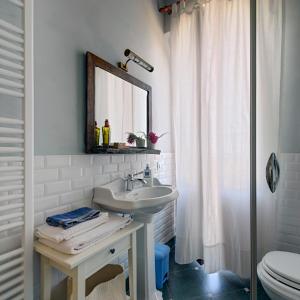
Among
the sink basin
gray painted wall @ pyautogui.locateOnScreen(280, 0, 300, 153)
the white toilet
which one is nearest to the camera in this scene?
the white toilet

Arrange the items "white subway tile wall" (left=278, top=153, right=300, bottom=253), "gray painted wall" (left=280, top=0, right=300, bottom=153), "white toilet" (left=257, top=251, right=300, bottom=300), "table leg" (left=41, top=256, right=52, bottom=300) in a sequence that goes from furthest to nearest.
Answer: "white subway tile wall" (left=278, top=153, right=300, bottom=253), "gray painted wall" (left=280, top=0, right=300, bottom=153), "white toilet" (left=257, top=251, right=300, bottom=300), "table leg" (left=41, top=256, right=52, bottom=300)

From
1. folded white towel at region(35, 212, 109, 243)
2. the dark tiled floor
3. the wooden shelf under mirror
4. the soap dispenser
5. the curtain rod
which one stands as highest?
the curtain rod

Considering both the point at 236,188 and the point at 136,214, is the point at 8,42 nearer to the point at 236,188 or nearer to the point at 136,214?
the point at 136,214

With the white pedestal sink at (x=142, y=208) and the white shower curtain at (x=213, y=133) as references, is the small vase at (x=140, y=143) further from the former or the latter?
the white shower curtain at (x=213, y=133)

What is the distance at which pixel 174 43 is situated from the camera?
Result: 86.8 inches

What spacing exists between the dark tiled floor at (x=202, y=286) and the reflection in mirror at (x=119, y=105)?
131 centimetres

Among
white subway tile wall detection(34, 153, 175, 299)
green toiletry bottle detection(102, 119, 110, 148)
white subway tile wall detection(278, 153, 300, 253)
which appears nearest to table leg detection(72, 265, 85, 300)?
white subway tile wall detection(34, 153, 175, 299)

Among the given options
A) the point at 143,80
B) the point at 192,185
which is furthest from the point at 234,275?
the point at 143,80

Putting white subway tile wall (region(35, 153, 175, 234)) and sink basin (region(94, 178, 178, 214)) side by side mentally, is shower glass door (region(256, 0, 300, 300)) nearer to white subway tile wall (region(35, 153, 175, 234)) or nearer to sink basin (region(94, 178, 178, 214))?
sink basin (region(94, 178, 178, 214))

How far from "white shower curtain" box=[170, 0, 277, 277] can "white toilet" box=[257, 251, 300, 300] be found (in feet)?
1.74

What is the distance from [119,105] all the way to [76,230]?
1.01 metres

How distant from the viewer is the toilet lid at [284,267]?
1.16 m

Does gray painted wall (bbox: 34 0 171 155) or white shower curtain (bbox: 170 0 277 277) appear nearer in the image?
gray painted wall (bbox: 34 0 171 155)

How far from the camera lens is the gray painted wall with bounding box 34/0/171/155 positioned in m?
1.11
